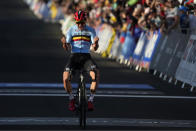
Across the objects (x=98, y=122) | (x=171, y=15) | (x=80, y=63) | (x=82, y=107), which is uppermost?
(x=171, y=15)

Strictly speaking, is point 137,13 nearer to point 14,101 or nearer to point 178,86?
point 178,86

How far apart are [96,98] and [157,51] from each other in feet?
23.1

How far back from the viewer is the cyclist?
45.1 feet

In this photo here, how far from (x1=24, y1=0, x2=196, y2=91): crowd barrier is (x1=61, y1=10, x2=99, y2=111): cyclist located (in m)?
6.29

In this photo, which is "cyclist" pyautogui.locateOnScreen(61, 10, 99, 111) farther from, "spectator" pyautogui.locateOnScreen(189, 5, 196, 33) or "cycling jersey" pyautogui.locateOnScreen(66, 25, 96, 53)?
"spectator" pyautogui.locateOnScreen(189, 5, 196, 33)

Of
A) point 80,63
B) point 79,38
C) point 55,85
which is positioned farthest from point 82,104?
point 55,85

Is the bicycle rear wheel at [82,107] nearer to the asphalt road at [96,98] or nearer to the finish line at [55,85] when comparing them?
the asphalt road at [96,98]

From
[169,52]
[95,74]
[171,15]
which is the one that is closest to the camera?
[95,74]

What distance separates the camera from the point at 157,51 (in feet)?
80.3

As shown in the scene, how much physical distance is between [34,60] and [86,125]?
14.8 metres

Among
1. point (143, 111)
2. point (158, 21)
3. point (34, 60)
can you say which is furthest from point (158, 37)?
point (143, 111)

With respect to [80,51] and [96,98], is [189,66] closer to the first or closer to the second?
[96,98]

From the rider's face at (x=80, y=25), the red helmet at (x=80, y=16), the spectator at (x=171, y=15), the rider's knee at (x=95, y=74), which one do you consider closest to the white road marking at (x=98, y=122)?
the rider's knee at (x=95, y=74)

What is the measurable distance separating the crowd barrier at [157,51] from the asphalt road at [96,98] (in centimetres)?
40
